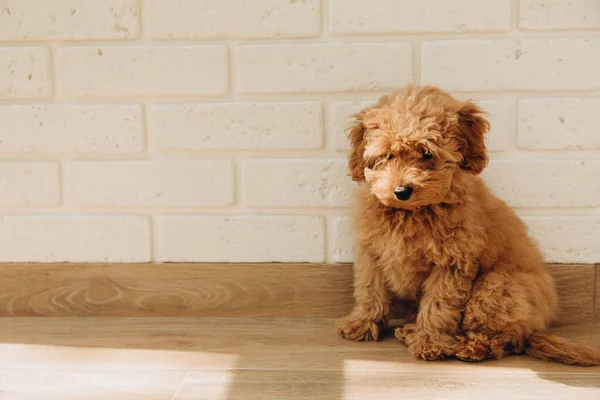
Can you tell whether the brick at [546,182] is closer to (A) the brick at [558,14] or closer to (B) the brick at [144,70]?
(A) the brick at [558,14]

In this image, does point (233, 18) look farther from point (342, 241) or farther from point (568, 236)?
point (568, 236)

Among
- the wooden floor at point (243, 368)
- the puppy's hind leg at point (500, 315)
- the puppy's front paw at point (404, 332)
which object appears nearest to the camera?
the wooden floor at point (243, 368)

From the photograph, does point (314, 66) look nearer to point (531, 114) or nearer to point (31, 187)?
point (531, 114)

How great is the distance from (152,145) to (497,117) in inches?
36.8

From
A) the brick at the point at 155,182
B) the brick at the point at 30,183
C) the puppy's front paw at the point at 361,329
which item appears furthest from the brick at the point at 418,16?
the brick at the point at 30,183

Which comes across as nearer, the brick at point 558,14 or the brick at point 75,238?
the brick at point 558,14

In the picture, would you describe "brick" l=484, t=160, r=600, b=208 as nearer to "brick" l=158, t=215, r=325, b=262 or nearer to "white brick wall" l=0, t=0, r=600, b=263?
"white brick wall" l=0, t=0, r=600, b=263

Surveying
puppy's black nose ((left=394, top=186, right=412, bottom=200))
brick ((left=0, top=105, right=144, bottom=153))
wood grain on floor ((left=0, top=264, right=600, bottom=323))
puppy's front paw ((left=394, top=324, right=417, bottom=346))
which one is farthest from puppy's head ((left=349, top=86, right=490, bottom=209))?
brick ((left=0, top=105, right=144, bottom=153))

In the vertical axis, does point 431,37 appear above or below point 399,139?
above

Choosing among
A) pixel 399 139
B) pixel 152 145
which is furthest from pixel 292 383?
pixel 152 145

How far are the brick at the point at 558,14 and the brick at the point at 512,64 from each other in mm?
39

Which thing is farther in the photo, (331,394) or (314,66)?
(314,66)

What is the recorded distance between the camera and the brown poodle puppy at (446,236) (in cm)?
151

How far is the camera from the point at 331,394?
146cm
